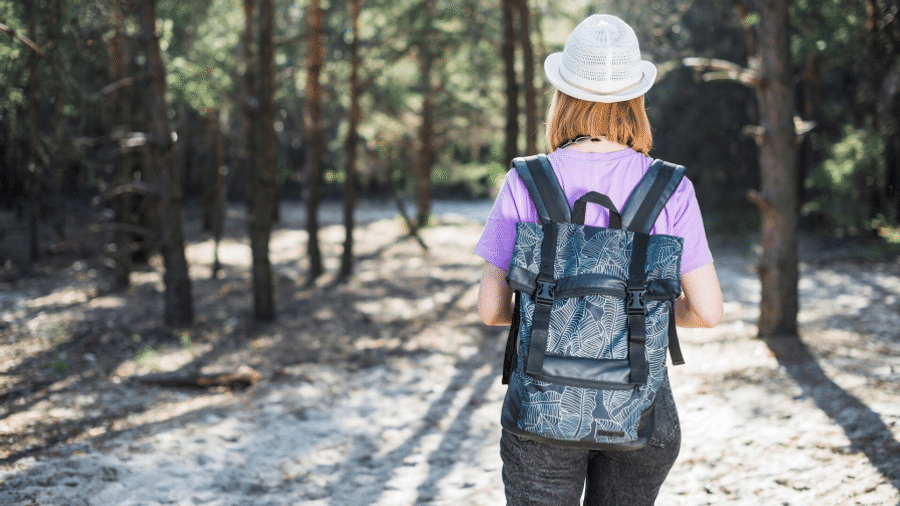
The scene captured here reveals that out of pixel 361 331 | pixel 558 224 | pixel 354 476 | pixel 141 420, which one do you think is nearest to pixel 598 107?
pixel 558 224

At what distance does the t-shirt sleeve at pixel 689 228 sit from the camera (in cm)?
175

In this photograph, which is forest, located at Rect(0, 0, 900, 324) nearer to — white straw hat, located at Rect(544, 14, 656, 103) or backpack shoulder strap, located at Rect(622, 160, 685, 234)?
white straw hat, located at Rect(544, 14, 656, 103)

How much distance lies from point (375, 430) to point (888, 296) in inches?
304

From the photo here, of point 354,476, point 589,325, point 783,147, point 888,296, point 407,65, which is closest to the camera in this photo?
point 589,325

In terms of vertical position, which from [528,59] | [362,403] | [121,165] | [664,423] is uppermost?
[528,59]

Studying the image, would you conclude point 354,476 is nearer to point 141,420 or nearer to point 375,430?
point 375,430

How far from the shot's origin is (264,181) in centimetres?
934

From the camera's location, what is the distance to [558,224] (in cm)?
172

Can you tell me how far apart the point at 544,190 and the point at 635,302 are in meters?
0.37

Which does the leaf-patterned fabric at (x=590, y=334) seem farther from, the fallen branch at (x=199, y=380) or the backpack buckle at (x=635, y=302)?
the fallen branch at (x=199, y=380)

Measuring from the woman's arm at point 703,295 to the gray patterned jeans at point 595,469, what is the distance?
0.22 metres

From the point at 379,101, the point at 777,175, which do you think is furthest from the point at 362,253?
the point at 777,175

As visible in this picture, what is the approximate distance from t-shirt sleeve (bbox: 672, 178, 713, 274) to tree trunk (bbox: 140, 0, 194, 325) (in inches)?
311

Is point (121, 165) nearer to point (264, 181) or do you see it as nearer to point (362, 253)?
point (264, 181)
